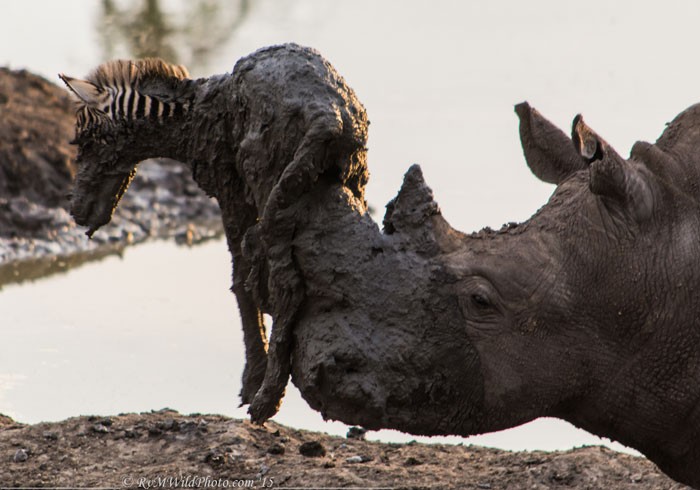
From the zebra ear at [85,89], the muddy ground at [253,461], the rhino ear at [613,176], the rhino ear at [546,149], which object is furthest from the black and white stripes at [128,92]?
the muddy ground at [253,461]

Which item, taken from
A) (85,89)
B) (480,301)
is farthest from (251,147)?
(480,301)

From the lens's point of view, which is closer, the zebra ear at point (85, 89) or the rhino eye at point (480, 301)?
the rhino eye at point (480, 301)

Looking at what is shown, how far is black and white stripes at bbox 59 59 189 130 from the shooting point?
16.0 feet

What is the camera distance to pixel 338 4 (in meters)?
18.9

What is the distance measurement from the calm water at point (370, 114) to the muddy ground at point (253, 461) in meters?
0.73

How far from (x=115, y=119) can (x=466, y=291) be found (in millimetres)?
1447

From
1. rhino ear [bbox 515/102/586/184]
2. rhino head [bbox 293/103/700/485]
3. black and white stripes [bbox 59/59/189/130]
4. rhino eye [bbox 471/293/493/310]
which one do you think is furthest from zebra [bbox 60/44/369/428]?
rhino ear [bbox 515/102/586/184]

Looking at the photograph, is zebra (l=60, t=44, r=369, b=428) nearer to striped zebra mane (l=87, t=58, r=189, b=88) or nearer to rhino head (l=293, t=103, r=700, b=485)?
striped zebra mane (l=87, t=58, r=189, b=88)

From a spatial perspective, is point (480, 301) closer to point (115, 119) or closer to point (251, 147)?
point (251, 147)

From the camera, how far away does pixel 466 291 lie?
14.3 feet

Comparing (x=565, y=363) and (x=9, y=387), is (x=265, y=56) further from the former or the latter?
(x=9, y=387)

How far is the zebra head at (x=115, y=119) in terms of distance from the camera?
488 cm

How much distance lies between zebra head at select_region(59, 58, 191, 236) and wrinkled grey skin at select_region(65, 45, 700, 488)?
0.43 meters

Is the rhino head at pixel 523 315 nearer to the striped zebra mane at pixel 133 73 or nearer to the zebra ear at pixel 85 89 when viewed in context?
the striped zebra mane at pixel 133 73
